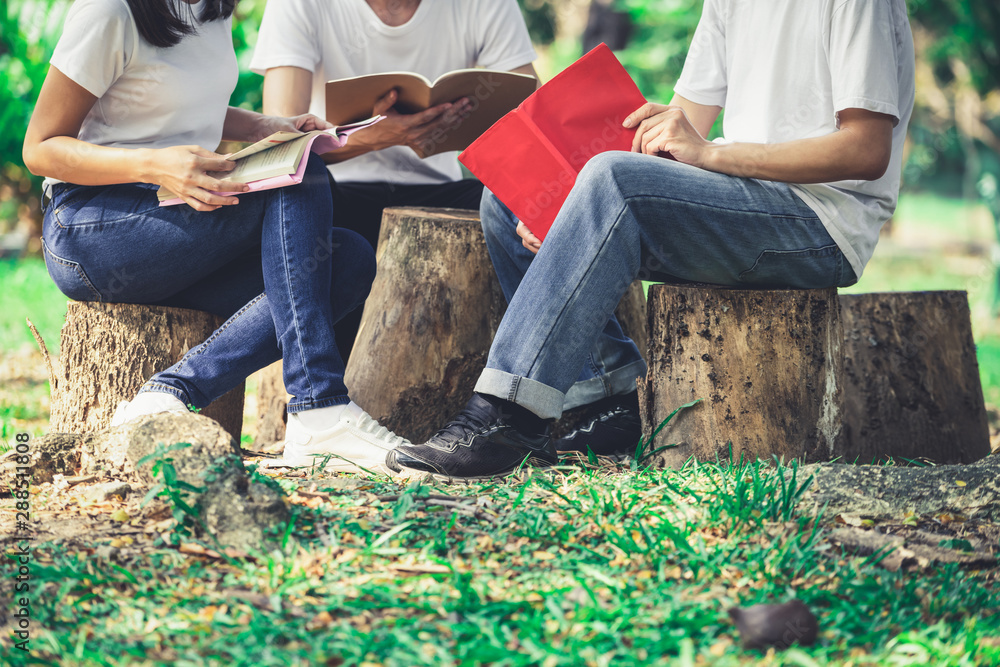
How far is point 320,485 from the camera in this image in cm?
232

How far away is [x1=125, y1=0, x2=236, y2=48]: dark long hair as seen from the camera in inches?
96.2

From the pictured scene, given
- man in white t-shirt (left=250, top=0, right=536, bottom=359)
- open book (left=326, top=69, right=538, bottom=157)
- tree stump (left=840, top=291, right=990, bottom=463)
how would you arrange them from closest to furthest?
open book (left=326, top=69, right=538, bottom=157), man in white t-shirt (left=250, top=0, right=536, bottom=359), tree stump (left=840, top=291, right=990, bottom=463)

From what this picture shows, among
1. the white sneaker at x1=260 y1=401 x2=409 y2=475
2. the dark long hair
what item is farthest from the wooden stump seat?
the dark long hair

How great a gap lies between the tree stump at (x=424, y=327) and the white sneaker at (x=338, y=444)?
47cm

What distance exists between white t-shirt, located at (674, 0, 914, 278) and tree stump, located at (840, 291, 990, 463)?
3.92ft

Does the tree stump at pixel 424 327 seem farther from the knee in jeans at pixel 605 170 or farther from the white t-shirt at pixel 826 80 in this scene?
the white t-shirt at pixel 826 80

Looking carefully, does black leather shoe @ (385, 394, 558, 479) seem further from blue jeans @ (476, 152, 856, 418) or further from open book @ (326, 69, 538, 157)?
open book @ (326, 69, 538, 157)

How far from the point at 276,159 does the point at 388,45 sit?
4.12ft

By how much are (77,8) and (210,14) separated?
429 millimetres

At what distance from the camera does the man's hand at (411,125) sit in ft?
9.95

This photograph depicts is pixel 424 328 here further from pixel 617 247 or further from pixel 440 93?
pixel 617 247

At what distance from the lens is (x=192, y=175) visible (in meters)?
2.35

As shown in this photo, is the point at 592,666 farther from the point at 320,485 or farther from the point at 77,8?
the point at 77,8

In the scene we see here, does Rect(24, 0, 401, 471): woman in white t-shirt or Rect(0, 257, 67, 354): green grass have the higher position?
Rect(24, 0, 401, 471): woman in white t-shirt
